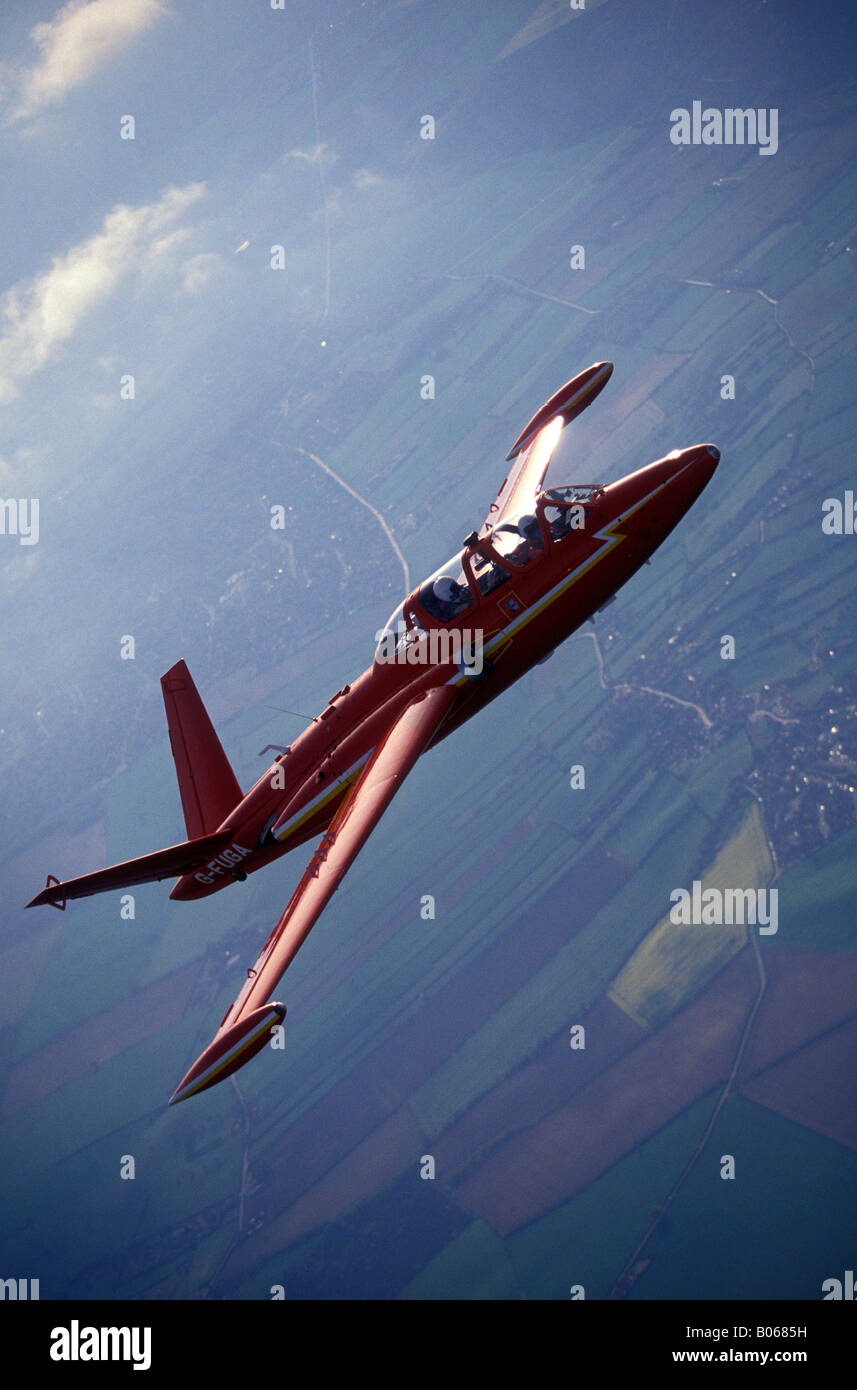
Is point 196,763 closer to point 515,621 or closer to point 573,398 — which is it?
point 515,621

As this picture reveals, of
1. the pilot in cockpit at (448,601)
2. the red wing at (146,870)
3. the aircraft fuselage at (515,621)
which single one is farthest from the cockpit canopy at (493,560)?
the red wing at (146,870)

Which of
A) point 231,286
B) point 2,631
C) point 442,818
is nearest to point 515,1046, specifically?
point 442,818

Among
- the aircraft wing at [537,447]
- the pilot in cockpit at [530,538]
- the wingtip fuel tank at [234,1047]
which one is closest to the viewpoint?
the wingtip fuel tank at [234,1047]

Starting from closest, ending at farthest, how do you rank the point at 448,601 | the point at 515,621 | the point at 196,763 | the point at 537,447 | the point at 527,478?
the point at 515,621, the point at 448,601, the point at 196,763, the point at 527,478, the point at 537,447

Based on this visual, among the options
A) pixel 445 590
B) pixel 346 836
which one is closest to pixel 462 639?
pixel 445 590

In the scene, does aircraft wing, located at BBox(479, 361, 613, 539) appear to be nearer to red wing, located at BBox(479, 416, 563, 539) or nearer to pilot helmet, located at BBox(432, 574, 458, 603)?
red wing, located at BBox(479, 416, 563, 539)

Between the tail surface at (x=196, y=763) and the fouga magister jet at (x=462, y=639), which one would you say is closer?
the fouga magister jet at (x=462, y=639)

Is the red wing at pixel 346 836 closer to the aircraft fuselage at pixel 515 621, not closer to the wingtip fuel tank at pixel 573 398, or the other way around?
the aircraft fuselage at pixel 515 621
